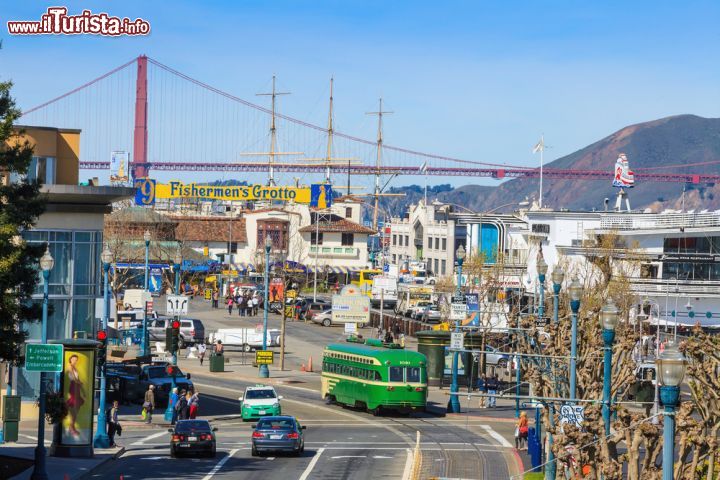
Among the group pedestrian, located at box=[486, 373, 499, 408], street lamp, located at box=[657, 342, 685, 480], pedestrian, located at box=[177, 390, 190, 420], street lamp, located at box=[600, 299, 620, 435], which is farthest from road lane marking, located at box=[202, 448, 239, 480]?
street lamp, located at box=[657, 342, 685, 480]

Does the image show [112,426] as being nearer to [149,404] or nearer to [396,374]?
[149,404]

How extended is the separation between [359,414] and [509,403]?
9.63m

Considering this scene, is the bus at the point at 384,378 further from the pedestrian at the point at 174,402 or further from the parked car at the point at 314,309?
the parked car at the point at 314,309

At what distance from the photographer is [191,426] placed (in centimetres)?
4178

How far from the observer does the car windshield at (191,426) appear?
41.3 m

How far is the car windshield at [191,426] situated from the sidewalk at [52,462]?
2288 mm

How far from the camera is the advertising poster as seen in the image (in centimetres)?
4088

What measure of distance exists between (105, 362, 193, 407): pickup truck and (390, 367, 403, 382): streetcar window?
29.4 ft

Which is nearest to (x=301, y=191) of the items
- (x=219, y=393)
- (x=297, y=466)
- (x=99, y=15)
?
(x=99, y=15)

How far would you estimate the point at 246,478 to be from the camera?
120 ft

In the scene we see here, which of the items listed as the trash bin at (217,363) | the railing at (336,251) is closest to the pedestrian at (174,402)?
the trash bin at (217,363)

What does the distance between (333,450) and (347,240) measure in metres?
101

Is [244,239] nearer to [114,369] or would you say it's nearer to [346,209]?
[346,209]

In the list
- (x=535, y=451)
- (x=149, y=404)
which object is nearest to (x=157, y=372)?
(x=149, y=404)
